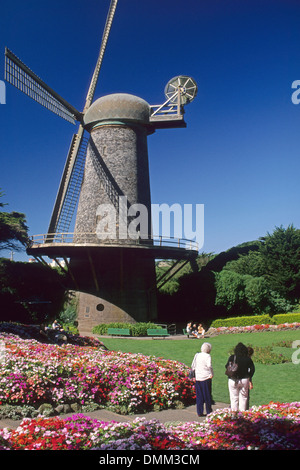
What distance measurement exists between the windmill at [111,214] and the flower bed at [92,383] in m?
13.8

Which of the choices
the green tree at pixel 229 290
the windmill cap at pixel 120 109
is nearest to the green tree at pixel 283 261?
the green tree at pixel 229 290

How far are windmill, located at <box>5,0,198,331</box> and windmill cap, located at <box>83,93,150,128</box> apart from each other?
0.15ft

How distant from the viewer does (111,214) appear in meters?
25.9

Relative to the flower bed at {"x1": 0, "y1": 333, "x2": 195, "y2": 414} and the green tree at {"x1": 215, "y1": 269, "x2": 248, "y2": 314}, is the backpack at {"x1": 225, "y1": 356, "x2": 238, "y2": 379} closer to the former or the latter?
the flower bed at {"x1": 0, "y1": 333, "x2": 195, "y2": 414}

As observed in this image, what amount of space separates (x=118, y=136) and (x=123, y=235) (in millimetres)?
6600

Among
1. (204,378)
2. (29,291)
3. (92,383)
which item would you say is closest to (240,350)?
(204,378)

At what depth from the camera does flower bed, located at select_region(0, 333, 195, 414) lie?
9.33 meters

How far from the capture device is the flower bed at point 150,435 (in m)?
5.42

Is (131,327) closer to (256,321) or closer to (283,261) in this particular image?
(256,321)

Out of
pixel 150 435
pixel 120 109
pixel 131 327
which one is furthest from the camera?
pixel 120 109

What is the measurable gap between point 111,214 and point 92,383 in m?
16.7

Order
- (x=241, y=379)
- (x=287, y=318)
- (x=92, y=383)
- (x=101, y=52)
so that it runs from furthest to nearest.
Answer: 1. (x=101, y=52)
2. (x=287, y=318)
3. (x=92, y=383)
4. (x=241, y=379)

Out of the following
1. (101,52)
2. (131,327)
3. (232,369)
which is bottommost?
(131,327)

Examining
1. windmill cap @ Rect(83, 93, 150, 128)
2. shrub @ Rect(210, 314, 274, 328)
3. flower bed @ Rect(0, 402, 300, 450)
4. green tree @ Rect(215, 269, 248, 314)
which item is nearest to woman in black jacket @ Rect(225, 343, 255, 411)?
flower bed @ Rect(0, 402, 300, 450)
